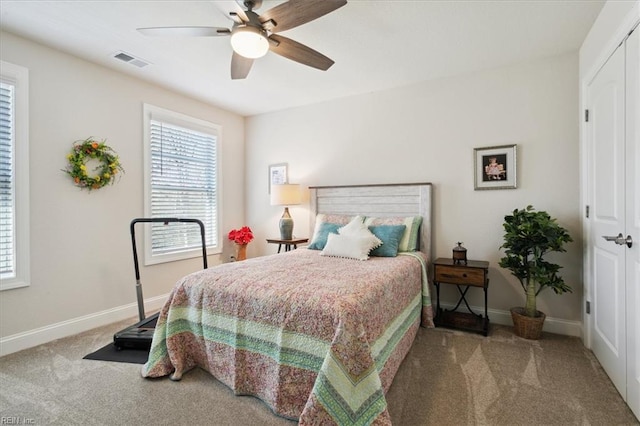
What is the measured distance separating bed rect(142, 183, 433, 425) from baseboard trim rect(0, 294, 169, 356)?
133cm

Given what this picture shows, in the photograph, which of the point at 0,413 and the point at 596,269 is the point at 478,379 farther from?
the point at 0,413

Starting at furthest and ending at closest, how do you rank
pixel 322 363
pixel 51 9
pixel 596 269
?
pixel 596 269
pixel 51 9
pixel 322 363

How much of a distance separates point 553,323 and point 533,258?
2.16ft

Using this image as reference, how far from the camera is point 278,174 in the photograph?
178 inches

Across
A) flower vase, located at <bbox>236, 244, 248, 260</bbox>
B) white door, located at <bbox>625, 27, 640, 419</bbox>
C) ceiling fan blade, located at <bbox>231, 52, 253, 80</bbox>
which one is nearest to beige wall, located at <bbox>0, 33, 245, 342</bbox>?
flower vase, located at <bbox>236, 244, 248, 260</bbox>

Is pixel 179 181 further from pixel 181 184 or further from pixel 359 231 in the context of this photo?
pixel 359 231

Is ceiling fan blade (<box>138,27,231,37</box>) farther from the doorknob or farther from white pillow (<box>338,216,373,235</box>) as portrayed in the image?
the doorknob

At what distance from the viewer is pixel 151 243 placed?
11.6 ft

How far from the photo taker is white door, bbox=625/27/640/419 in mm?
1683

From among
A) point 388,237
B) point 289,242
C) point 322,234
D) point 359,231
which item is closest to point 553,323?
point 388,237

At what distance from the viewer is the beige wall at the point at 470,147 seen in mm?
2812

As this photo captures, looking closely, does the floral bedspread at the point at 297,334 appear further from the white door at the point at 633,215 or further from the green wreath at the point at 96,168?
the green wreath at the point at 96,168

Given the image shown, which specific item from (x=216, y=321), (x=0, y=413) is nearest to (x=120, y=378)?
(x=0, y=413)

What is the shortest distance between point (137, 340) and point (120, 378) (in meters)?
0.40
